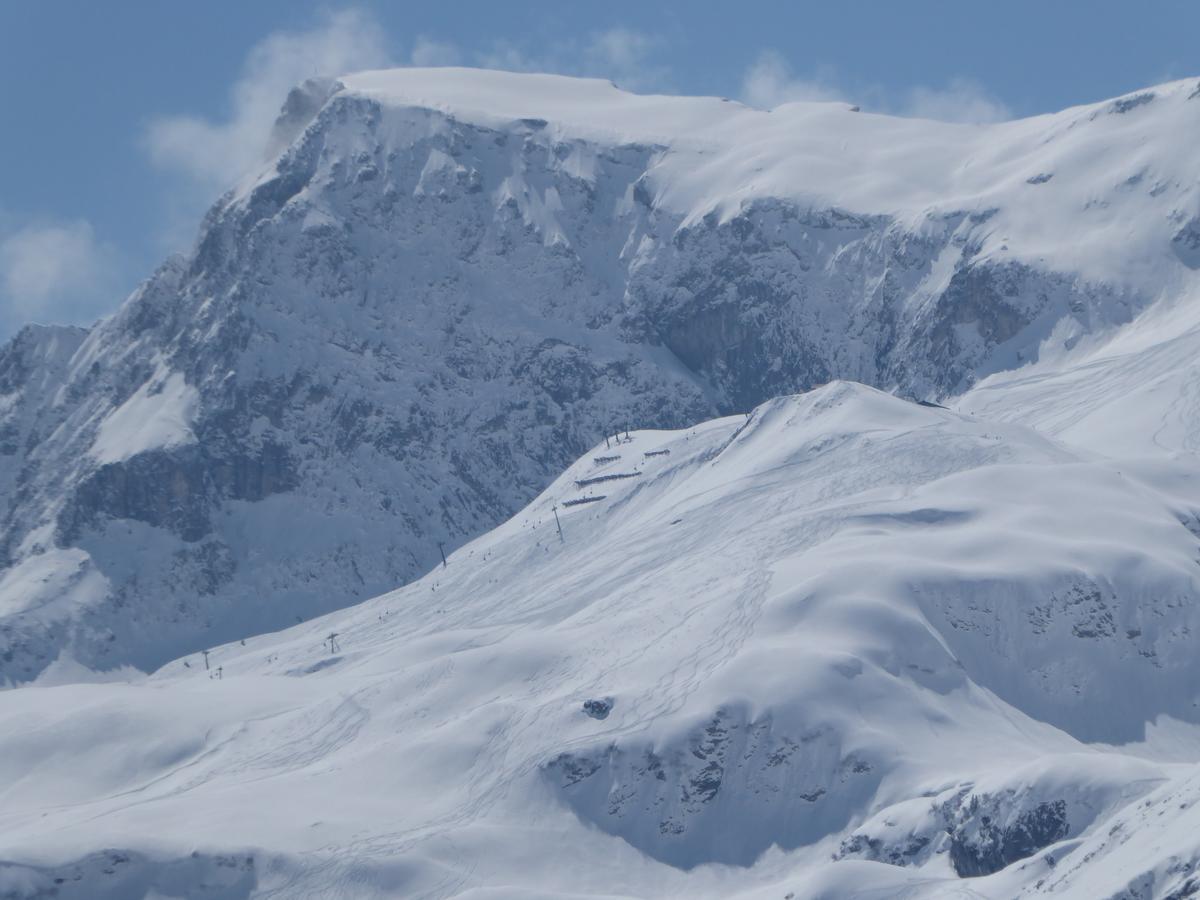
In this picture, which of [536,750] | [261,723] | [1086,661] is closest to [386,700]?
[261,723]

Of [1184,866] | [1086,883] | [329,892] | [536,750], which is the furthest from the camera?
[536,750]

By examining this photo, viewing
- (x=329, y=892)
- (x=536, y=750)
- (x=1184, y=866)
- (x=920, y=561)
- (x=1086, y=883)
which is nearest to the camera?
(x=1184, y=866)

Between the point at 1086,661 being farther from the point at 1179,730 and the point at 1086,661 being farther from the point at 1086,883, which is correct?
the point at 1086,883

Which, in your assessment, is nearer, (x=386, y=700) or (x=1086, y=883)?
(x=1086, y=883)

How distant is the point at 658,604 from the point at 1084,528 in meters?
33.1

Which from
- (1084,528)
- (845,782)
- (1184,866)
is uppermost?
(1084,528)

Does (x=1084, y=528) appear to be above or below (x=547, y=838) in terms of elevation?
above

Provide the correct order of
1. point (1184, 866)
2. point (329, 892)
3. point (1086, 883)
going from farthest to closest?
1. point (329, 892)
2. point (1086, 883)
3. point (1184, 866)

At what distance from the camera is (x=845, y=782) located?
529 feet

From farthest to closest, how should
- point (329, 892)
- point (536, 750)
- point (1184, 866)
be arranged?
point (536, 750) < point (329, 892) < point (1184, 866)

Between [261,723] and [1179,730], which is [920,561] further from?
[261,723]

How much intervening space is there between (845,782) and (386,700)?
45401 millimetres

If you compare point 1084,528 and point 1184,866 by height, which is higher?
point 1084,528

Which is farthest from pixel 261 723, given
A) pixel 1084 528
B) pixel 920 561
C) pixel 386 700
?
pixel 1084 528
